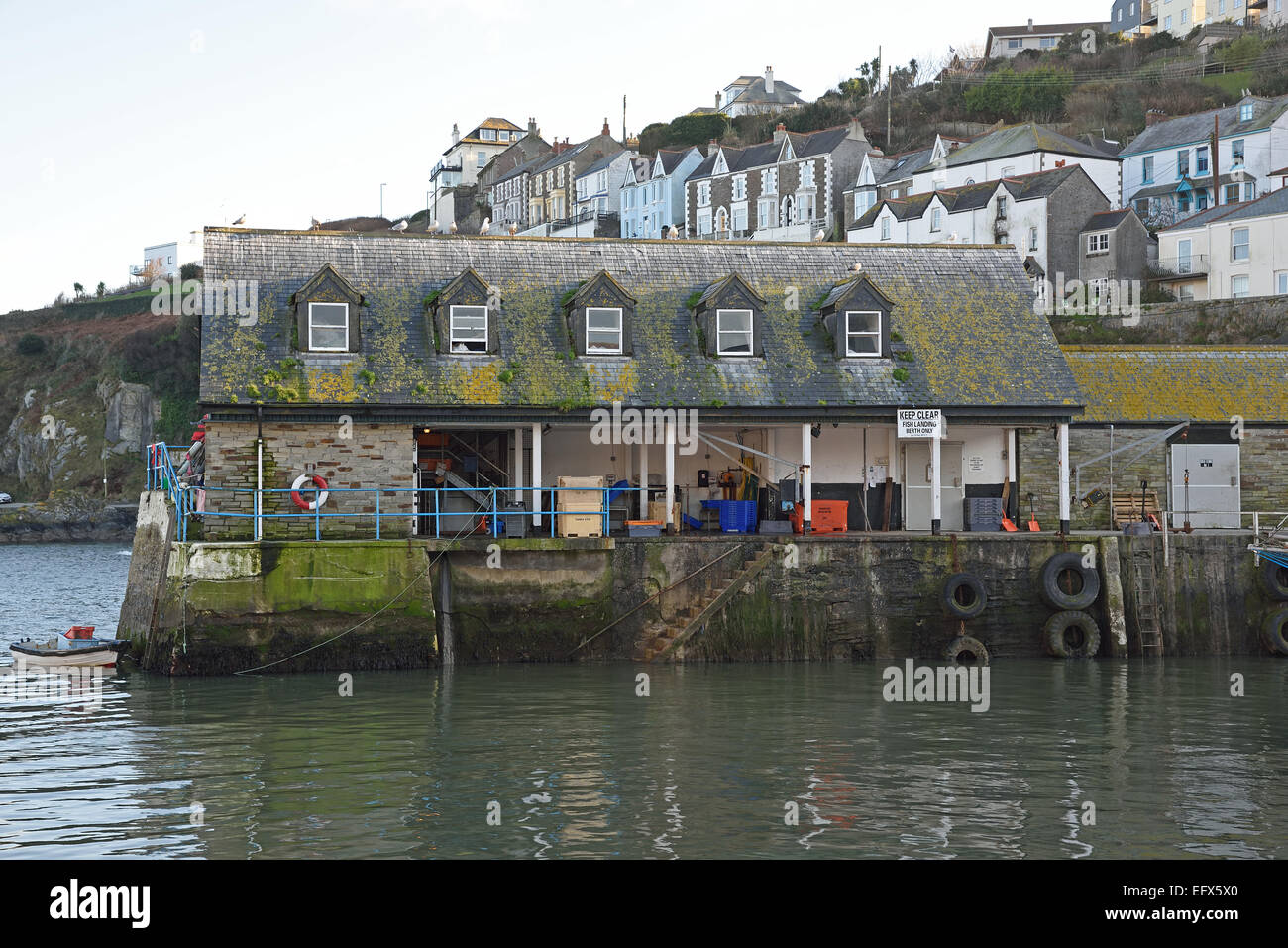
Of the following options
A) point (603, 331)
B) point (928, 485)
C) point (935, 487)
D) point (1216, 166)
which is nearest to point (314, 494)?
point (603, 331)

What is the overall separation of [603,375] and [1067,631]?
37.9 ft

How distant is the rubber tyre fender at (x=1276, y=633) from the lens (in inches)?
1163

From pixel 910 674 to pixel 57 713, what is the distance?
52.3ft

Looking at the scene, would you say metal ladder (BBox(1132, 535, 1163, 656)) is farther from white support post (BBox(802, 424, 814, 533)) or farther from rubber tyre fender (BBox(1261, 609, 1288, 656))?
white support post (BBox(802, 424, 814, 533))

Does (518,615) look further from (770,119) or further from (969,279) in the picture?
(770,119)

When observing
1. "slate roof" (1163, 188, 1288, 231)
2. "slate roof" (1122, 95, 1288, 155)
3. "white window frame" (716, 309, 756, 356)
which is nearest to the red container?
"white window frame" (716, 309, 756, 356)

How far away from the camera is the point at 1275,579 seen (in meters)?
29.8

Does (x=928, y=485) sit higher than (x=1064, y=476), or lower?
lower

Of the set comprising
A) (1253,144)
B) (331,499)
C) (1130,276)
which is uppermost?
(1253,144)

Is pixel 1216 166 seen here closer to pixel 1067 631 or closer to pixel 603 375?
pixel 1067 631

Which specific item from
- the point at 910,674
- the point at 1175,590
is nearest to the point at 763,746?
the point at 910,674

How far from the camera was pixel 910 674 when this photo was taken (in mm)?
27000

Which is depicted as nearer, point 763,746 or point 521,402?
point 763,746

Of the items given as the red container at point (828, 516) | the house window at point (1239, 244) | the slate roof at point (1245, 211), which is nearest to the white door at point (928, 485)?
the red container at point (828, 516)
